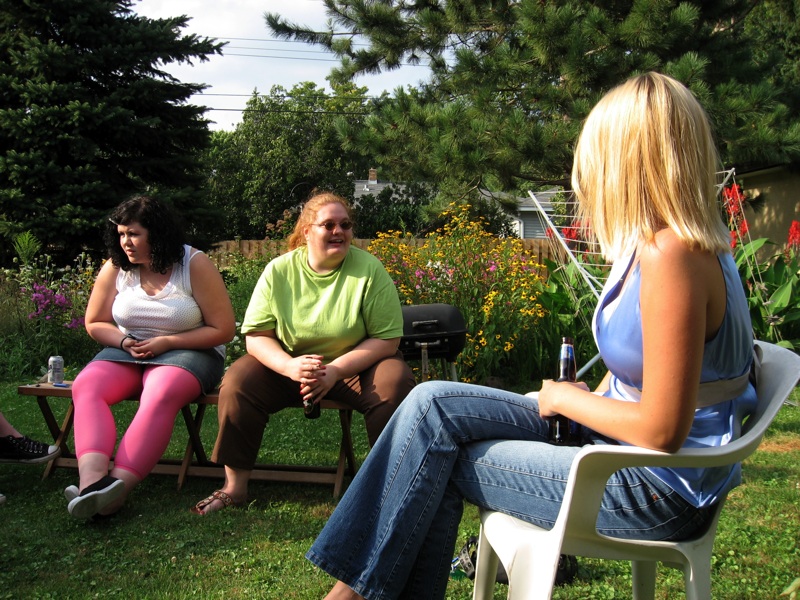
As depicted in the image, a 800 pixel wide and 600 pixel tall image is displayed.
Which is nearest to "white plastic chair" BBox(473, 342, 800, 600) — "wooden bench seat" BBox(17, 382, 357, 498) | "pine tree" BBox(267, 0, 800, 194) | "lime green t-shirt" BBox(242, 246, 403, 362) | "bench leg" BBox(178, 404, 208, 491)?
"lime green t-shirt" BBox(242, 246, 403, 362)

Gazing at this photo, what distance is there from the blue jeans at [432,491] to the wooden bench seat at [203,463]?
5.43ft

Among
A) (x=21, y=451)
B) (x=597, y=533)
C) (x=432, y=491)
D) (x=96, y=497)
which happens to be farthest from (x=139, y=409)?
(x=597, y=533)

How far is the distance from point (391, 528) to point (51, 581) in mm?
1552

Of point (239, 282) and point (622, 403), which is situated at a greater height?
point (622, 403)

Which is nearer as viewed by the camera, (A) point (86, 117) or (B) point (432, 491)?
(B) point (432, 491)

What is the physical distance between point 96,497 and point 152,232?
1.36 m

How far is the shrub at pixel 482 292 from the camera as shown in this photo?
596 centimetres

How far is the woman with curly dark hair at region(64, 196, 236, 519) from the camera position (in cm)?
349

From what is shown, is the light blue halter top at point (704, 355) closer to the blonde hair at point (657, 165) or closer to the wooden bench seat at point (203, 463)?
the blonde hair at point (657, 165)

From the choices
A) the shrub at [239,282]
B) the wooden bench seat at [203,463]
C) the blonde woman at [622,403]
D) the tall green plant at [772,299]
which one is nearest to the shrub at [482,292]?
the shrub at [239,282]

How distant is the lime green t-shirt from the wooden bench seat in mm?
298

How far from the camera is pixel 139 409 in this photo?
3406 mm

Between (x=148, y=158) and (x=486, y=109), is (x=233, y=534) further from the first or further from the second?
(x=148, y=158)

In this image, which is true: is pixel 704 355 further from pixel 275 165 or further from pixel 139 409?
pixel 275 165
